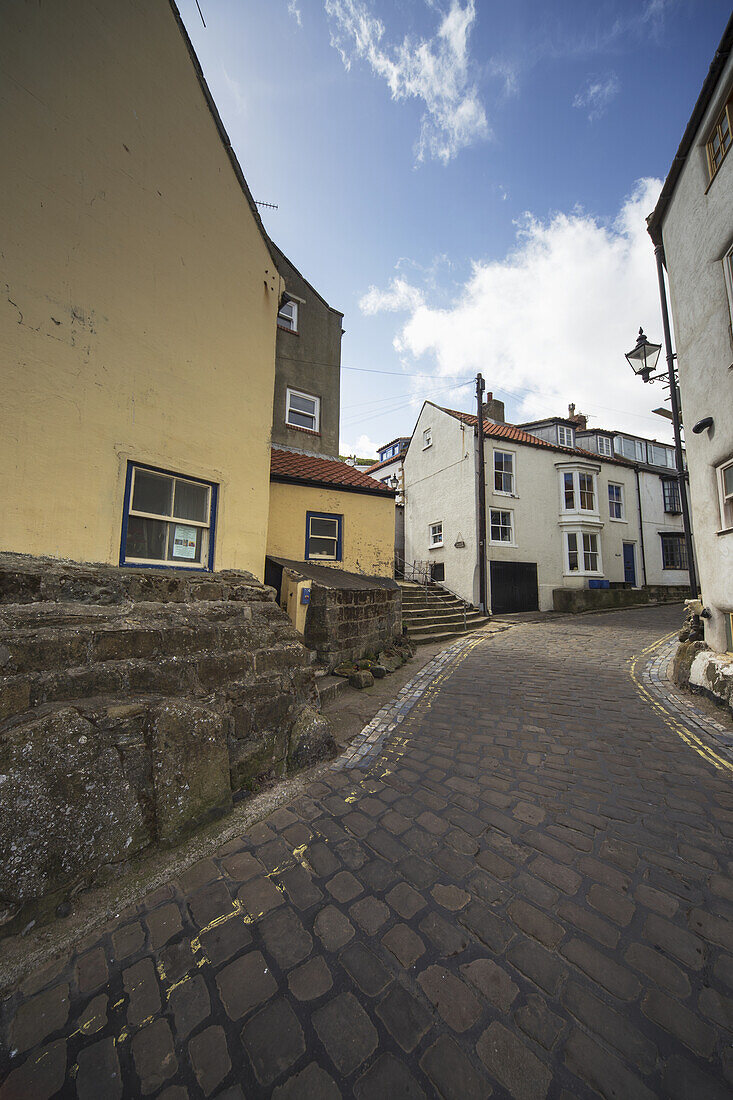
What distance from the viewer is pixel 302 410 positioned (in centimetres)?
1288

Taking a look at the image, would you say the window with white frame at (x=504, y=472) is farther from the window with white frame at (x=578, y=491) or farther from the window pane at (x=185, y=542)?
the window pane at (x=185, y=542)

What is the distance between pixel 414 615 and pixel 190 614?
10.0 m

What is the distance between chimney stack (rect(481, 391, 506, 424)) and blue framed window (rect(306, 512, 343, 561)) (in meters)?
16.1

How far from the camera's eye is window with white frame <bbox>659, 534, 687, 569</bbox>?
76.7ft

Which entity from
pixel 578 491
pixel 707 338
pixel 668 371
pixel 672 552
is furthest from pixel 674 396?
pixel 672 552

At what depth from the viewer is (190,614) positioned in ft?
13.4

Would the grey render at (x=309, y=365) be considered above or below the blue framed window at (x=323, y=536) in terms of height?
above

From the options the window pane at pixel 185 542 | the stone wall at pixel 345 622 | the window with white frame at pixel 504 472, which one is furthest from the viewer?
the window with white frame at pixel 504 472

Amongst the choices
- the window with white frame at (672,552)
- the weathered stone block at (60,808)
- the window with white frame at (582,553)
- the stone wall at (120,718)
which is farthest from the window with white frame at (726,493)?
the window with white frame at (672,552)

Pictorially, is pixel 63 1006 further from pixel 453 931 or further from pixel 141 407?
pixel 141 407

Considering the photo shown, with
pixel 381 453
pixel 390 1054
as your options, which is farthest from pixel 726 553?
pixel 381 453

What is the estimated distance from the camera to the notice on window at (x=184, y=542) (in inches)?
206

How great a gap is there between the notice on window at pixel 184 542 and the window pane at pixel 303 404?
850 centimetres

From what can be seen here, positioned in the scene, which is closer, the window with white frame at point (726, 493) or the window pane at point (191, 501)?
the window pane at point (191, 501)
